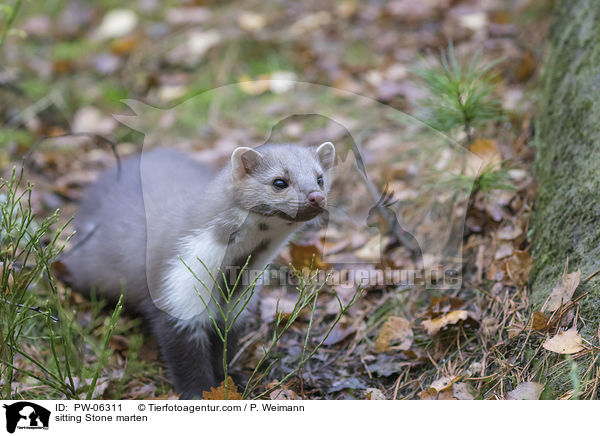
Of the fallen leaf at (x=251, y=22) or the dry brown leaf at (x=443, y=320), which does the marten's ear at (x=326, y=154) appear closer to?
the dry brown leaf at (x=443, y=320)

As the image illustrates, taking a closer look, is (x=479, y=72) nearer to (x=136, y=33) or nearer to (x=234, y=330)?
(x=234, y=330)

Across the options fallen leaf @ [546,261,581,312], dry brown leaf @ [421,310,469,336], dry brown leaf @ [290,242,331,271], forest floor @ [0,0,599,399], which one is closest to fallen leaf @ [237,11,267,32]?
forest floor @ [0,0,599,399]

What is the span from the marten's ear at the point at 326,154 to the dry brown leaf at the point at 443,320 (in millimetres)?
1015

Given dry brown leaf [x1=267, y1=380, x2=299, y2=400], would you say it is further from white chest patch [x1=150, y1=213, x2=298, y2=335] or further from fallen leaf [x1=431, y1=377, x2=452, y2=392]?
fallen leaf [x1=431, y1=377, x2=452, y2=392]

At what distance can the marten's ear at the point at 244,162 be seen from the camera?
2887 mm

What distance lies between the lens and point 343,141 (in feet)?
15.3

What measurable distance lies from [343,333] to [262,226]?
3.03 ft

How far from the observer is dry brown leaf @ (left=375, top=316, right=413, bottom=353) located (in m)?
3.28
